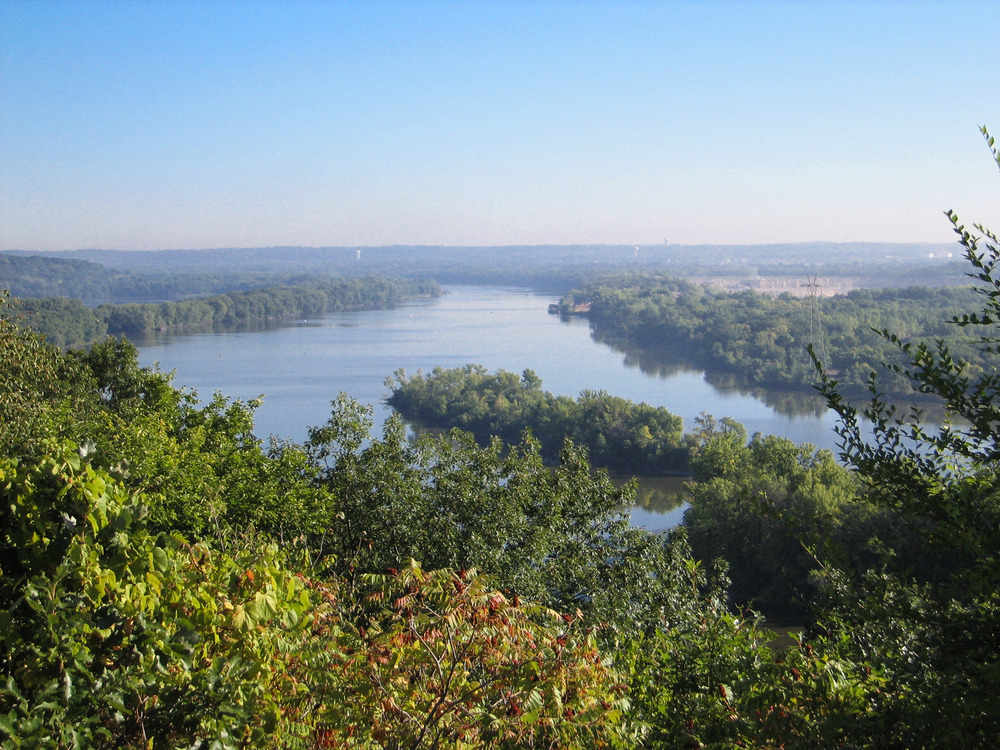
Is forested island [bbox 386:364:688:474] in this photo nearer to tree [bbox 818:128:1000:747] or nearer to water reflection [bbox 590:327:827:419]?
water reflection [bbox 590:327:827:419]

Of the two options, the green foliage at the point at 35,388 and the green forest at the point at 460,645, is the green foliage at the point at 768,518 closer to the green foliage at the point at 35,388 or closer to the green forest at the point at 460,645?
the green foliage at the point at 35,388

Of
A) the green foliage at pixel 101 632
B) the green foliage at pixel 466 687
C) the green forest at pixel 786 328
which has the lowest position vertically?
the green forest at pixel 786 328

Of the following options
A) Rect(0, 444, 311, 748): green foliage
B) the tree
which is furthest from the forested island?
Rect(0, 444, 311, 748): green foliage

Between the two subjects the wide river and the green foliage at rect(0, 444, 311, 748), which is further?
the wide river

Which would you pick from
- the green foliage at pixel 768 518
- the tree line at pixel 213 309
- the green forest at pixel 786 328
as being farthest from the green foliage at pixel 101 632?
the tree line at pixel 213 309

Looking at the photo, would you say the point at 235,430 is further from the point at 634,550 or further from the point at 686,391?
the point at 686,391

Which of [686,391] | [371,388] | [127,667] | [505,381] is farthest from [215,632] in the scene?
[686,391]

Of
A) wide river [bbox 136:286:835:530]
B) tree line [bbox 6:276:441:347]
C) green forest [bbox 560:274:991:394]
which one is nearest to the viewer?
wide river [bbox 136:286:835:530]
